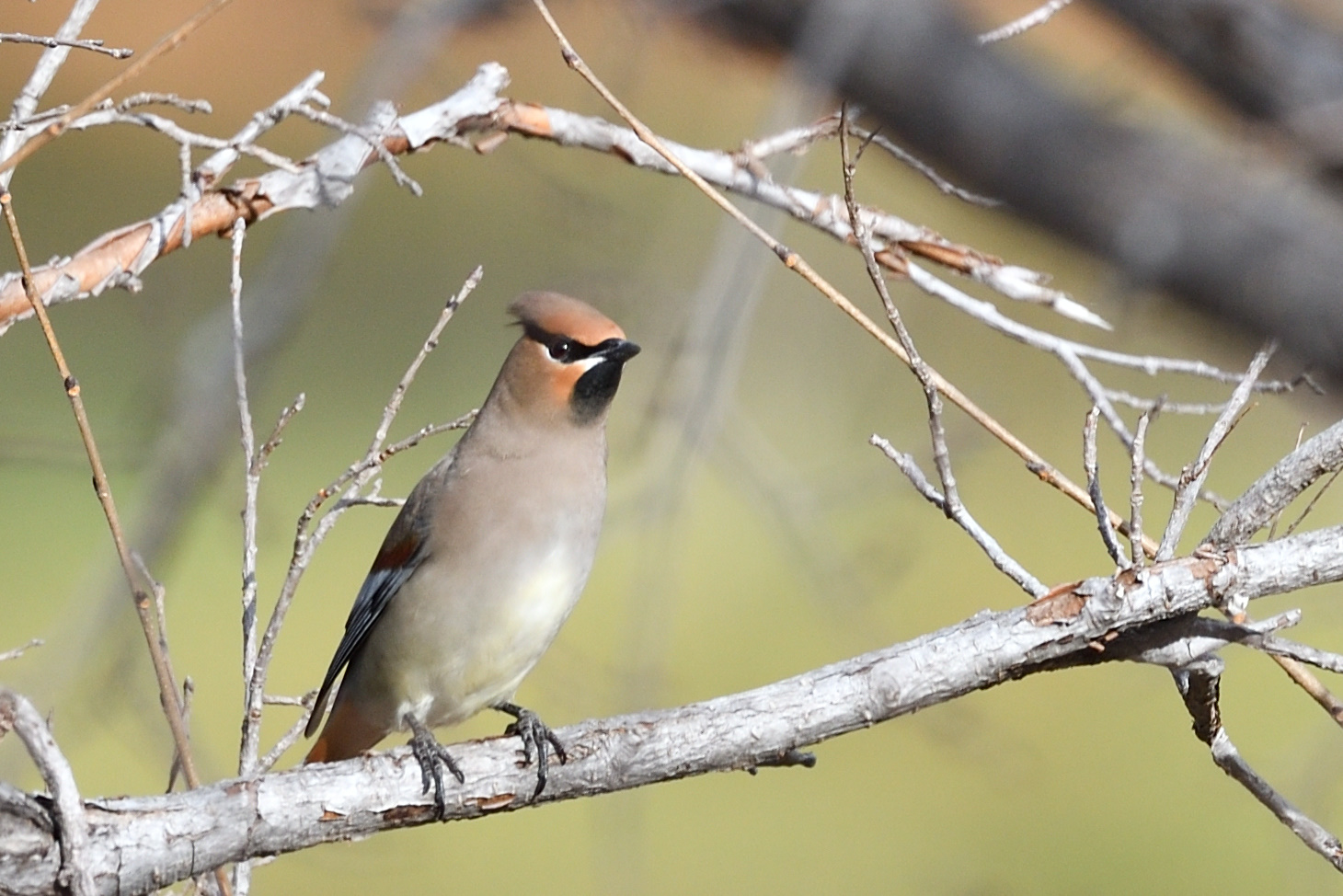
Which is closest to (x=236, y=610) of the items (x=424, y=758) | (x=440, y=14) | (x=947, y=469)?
(x=440, y=14)

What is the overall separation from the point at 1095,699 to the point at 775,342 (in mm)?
2347

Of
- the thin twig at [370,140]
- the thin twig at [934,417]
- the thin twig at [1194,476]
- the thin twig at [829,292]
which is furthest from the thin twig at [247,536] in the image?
the thin twig at [1194,476]

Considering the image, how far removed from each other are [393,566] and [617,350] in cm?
58

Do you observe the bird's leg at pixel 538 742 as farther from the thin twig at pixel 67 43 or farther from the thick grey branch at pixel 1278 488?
the thin twig at pixel 67 43

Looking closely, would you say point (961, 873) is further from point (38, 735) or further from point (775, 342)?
point (38, 735)

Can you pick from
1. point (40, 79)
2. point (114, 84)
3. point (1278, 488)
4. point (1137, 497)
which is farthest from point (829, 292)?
point (40, 79)

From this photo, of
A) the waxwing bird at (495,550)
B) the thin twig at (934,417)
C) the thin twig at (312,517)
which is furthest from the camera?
the waxwing bird at (495,550)

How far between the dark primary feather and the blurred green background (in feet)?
1.12

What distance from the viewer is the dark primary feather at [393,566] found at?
2.93 metres

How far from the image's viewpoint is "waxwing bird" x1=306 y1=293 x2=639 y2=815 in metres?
2.79

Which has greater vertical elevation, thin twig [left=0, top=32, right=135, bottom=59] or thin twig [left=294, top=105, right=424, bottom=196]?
thin twig [left=294, top=105, right=424, bottom=196]

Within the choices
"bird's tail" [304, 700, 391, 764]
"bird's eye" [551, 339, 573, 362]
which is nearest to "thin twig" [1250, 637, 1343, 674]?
"bird's eye" [551, 339, 573, 362]

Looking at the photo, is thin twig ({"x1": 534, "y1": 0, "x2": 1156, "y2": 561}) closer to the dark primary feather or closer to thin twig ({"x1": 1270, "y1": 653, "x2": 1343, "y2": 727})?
thin twig ({"x1": 1270, "y1": 653, "x2": 1343, "y2": 727})

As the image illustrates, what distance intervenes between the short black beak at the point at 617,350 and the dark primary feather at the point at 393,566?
1.21 feet
